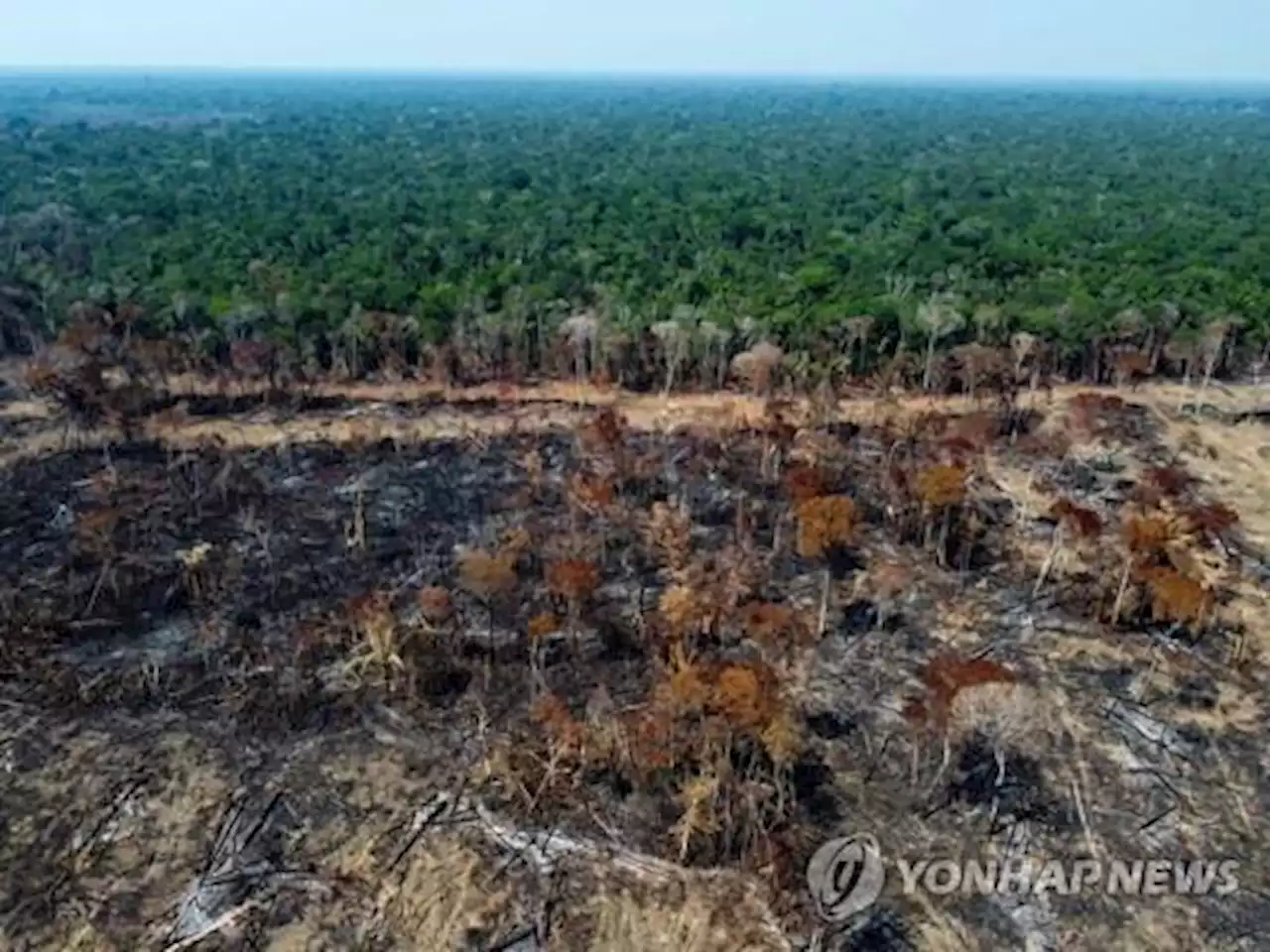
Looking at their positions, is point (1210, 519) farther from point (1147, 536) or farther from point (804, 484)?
point (804, 484)

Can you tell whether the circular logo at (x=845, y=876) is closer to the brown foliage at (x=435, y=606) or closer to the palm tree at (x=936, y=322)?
the brown foliage at (x=435, y=606)

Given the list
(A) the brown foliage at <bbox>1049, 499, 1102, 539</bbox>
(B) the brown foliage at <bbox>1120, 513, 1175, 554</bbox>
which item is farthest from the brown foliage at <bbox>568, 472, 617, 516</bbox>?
(B) the brown foliage at <bbox>1120, 513, 1175, 554</bbox>

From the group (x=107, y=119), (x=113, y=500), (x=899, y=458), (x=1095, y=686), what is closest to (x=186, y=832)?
(x=113, y=500)

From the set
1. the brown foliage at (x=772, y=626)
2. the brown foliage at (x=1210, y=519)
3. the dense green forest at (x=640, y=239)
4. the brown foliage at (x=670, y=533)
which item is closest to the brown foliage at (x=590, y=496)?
the brown foliage at (x=670, y=533)

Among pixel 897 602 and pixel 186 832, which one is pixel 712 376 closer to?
pixel 897 602

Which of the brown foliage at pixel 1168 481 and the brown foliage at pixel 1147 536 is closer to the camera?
the brown foliage at pixel 1147 536

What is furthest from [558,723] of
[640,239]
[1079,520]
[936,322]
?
[640,239]
